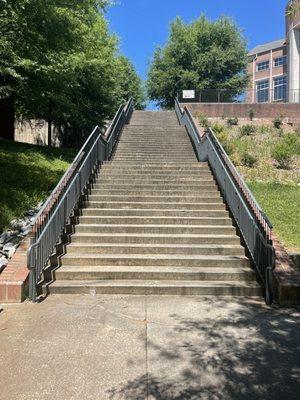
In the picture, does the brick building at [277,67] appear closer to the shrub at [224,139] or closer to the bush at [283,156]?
the shrub at [224,139]

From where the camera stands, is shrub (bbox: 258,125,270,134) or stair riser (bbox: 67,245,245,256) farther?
shrub (bbox: 258,125,270,134)

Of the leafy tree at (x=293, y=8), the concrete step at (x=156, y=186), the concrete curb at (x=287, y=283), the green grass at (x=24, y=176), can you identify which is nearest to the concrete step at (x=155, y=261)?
the concrete curb at (x=287, y=283)

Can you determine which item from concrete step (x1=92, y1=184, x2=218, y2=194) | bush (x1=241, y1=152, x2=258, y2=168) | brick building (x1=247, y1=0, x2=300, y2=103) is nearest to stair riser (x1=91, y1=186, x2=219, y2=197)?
concrete step (x1=92, y1=184, x2=218, y2=194)

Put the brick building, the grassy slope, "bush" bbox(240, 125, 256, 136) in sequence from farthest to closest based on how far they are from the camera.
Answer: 1. the brick building
2. "bush" bbox(240, 125, 256, 136)
3. the grassy slope

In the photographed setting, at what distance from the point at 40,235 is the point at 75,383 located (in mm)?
2990

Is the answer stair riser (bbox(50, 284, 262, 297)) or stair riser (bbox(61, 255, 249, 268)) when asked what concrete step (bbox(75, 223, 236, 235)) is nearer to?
stair riser (bbox(61, 255, 249, 268))

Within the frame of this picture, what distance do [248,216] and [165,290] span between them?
6.90ft

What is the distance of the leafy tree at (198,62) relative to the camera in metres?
34.9

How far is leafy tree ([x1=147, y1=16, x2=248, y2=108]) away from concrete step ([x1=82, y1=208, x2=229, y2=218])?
26.4 metres

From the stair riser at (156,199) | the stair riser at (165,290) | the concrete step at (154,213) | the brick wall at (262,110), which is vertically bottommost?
the stair riser at (165,290)

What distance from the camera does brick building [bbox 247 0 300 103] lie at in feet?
141

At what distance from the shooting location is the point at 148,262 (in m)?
7.53

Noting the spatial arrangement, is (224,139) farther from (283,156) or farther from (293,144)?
(283,156)

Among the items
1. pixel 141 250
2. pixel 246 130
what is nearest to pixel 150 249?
pixel 141 250
